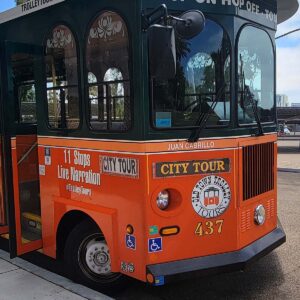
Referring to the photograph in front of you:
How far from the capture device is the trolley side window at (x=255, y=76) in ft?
13.3

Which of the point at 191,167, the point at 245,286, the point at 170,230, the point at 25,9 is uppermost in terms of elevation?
the point at 25,9

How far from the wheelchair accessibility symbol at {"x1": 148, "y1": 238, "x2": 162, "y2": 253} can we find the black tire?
618mm

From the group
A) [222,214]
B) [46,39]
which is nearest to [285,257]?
[222,214]

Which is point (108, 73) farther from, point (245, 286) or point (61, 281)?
point (245, 286)

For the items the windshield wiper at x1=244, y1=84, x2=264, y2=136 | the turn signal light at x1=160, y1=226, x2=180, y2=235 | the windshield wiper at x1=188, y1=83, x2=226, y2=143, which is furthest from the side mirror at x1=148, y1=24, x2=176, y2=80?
the turn signal light at x1=160, y1=226, x2=180, y2=235

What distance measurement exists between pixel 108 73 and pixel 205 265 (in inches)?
70.4

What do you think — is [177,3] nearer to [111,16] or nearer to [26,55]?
[111,16]

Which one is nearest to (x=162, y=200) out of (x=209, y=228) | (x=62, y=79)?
(x=209, y=228)

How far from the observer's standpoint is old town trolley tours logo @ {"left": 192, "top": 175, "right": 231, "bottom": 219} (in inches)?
150

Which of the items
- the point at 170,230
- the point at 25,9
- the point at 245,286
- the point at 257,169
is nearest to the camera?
the point at 170,230

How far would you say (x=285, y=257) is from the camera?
527cm

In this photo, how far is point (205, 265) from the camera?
12.4 ft

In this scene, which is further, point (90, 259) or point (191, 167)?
point (90, 259)

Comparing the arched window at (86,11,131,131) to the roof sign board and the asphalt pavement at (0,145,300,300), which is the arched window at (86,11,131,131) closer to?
the roof sign board
